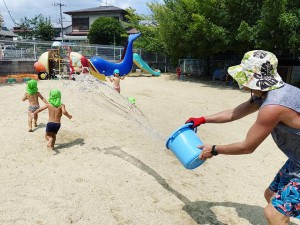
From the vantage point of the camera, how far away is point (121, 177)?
4.57 m

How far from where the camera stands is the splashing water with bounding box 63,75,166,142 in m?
7.27

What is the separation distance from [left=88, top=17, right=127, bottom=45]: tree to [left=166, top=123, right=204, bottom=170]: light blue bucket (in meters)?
33.2

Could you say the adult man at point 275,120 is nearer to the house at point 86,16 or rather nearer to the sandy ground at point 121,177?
the sandy ground at point 121,177

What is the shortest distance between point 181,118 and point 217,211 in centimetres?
504

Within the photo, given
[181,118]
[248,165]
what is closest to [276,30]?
A: [181,118]

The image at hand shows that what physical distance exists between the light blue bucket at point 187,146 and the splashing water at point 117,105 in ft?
10.8

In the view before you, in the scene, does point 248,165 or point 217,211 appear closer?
point 217,211

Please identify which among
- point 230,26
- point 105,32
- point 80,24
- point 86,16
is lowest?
point 230,26

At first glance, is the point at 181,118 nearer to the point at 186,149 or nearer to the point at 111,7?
the point at 186,149

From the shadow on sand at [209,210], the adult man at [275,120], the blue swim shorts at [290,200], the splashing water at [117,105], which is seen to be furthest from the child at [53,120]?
the blue swim shorts at [290,200]

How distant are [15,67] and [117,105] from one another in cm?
1139

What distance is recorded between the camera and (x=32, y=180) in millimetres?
4406

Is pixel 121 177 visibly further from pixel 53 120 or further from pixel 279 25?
pixel 279 25

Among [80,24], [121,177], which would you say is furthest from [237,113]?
[80,24]
